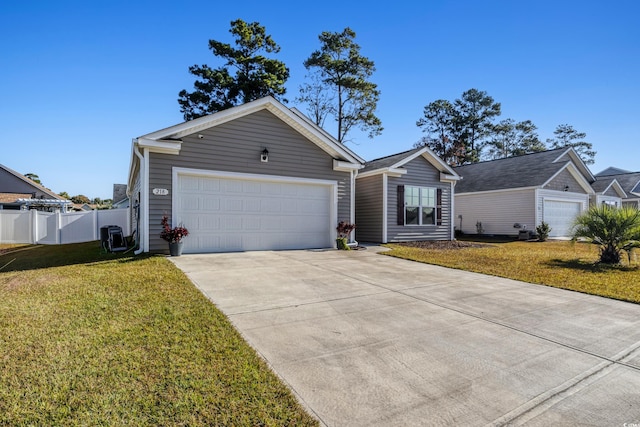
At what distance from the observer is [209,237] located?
30.1 feet

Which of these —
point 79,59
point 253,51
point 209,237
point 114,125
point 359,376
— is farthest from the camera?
point 253,51

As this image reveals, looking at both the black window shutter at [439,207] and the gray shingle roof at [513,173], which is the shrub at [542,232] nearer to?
the gray shingle roof at [513,173]

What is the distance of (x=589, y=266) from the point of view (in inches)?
321

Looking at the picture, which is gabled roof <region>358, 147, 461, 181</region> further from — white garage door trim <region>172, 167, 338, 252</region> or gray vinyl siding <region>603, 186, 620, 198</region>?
gray vinyl siding <region>603, 186, 620, 198</region>

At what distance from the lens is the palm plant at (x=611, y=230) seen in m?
8.16

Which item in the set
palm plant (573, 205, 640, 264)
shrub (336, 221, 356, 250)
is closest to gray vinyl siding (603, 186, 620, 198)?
palm plant (573, 205, 640, 264)

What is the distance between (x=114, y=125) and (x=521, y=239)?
2119 centimetres

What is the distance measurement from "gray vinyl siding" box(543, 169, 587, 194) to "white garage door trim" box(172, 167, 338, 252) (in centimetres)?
1330

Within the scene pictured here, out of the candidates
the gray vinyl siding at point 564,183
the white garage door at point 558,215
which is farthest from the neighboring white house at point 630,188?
the white garage door at point 558,215

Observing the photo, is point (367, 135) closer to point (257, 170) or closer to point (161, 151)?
point (257, 170)

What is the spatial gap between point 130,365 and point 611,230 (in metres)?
11.0

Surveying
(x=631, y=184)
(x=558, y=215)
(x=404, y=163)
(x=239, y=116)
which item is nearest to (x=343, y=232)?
(x=404, y=163)

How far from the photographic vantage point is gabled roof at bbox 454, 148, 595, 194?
1750 centimetres

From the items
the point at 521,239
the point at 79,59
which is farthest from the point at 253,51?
the point at 521,239
